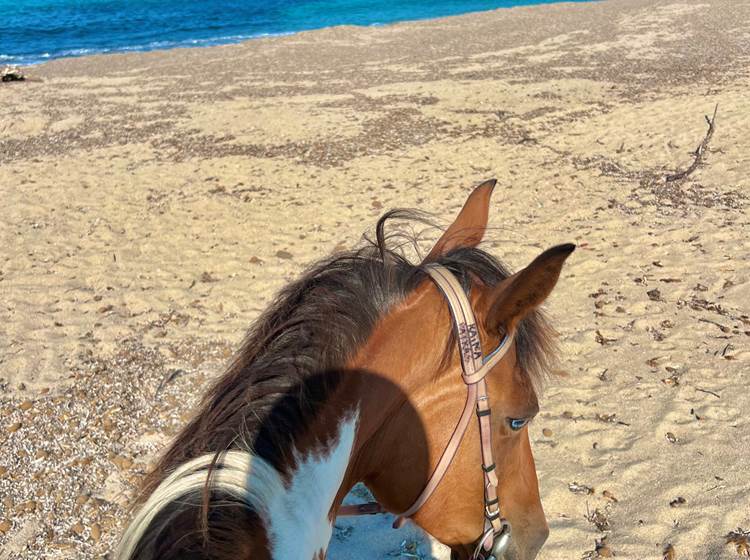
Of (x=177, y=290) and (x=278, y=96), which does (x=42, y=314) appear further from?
(x=278, y=96)

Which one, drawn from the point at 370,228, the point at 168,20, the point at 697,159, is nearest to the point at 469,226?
the point at 370,228

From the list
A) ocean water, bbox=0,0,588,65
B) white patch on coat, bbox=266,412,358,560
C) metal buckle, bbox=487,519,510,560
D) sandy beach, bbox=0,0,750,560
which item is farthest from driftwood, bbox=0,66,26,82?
metal buckle, bbox=487,519,510,560

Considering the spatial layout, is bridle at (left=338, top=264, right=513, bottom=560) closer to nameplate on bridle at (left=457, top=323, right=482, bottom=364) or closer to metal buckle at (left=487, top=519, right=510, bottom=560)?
nameplate on bridle at (left=457, top=323, right=482, bottom=364)

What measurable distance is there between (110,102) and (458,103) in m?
7.77

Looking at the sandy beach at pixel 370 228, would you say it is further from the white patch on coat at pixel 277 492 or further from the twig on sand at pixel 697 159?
the white patch on coat at pixel 277 492

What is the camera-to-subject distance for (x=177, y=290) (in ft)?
17.8

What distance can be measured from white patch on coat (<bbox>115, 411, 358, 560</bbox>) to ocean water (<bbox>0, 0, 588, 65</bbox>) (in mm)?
23665

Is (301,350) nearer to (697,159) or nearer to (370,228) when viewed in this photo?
(370,228)

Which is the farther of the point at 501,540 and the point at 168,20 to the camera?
the point at 168,20

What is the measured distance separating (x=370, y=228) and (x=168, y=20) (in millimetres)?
30336

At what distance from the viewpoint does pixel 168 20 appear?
98.3 ft

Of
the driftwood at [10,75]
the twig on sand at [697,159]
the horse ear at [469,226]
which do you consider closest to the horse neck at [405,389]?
the horse ear at [469,226]

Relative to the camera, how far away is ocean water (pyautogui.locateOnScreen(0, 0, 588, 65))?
2389cm

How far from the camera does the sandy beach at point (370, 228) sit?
321 centimetres
